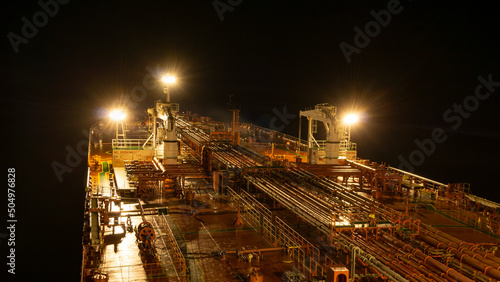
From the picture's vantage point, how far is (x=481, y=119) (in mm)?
67812

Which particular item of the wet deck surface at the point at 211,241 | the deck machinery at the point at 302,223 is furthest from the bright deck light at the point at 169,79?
the wet deck surface at the point at 211,241

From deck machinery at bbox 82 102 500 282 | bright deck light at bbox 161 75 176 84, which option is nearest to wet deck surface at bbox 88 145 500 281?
deck machinery at bbox 82 102 500 282

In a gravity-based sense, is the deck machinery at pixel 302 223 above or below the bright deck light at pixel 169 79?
below

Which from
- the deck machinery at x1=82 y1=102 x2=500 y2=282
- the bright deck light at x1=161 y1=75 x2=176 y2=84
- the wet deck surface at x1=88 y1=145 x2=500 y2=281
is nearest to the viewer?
the deck machinery at x1=82 y1=102 x2=500 y2=282

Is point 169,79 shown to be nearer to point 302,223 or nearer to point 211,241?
point 302,223

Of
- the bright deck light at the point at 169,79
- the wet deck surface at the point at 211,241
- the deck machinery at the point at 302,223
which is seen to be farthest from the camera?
the bright deck light at the point at 169,79

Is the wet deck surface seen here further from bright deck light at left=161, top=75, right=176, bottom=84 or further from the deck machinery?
bright deck light at left=161, top=75, right=176, bottom=84

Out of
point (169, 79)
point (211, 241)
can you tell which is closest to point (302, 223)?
point (211, 241)

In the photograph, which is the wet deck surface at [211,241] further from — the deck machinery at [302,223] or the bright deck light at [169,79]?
the bright deck light at [169,79]

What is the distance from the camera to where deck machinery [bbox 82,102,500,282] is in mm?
10117

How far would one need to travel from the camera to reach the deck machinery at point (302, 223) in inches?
398

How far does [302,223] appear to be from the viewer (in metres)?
15.0

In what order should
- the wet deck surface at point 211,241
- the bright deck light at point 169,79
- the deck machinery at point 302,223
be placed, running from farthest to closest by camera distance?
the bright deck light at point 169,79, the wet deck surface at point 211,241, the deck machinery at point 302,223

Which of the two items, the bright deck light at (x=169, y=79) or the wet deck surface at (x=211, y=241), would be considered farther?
the bright deck light at (x=169, y=79)
